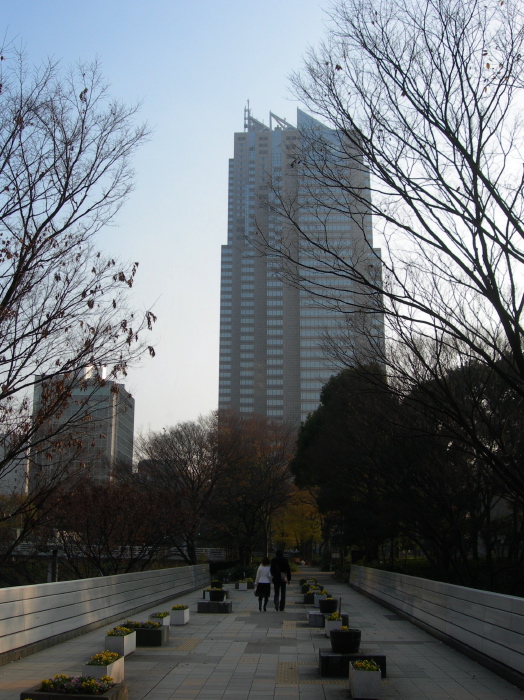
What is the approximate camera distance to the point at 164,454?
36.0m

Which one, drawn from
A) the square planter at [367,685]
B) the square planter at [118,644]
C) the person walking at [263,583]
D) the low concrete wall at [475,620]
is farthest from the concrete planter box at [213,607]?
the square planter at [367,685]

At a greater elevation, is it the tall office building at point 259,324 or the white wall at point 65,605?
the tall office building at point 259,324

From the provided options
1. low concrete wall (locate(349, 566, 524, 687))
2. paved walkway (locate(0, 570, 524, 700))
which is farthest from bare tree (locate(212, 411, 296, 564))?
paved walkway (locate(0, 570, 524, 700))

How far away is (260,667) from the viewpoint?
29.2 feet

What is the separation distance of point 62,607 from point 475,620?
20.4ft

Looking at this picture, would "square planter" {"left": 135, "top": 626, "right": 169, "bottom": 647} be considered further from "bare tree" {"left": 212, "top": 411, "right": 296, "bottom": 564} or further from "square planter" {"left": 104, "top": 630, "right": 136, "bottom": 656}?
"bare tree" {"left": 212, "top": 411, "right": 296, "bottom": 564}

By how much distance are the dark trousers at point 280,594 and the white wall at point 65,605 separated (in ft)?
10.7

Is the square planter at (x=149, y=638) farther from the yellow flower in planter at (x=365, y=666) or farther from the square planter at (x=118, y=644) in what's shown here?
the yellow flower in planter at (x=365, y=666)

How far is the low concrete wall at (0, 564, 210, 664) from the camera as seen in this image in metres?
8.66

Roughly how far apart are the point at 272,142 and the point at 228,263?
116ft

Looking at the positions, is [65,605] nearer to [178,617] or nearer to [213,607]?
[178,617]

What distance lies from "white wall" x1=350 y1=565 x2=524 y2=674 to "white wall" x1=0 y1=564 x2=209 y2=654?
19.6 ft

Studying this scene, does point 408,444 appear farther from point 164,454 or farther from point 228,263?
point 228,263

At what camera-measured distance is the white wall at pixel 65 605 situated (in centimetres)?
869
